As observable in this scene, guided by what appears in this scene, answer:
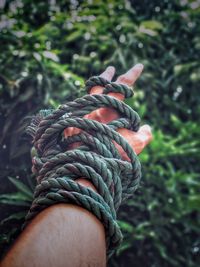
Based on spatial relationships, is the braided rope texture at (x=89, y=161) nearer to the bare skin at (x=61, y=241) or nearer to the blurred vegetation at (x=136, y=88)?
the bare skin at (x=61, y=241)

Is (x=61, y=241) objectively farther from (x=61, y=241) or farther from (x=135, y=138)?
(x=135, y=138)

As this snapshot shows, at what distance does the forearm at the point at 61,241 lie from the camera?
17.9 inches

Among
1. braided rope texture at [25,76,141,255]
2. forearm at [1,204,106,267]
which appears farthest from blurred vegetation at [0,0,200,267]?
forearm at [1,204,106,267]

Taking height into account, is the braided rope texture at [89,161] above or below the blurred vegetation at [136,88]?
above

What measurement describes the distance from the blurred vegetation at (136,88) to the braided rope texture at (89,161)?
74cm

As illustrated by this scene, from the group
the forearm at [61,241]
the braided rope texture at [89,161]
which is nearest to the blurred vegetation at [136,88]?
the braided rope texture at [89,161]

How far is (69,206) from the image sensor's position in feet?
1.72

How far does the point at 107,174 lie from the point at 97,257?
137 mm

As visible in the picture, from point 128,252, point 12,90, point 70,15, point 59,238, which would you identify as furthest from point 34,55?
point 59,238

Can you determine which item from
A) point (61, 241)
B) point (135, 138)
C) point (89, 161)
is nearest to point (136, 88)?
point (135, 138)

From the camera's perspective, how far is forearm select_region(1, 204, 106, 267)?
46 centimetres

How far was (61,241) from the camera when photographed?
1.56 ft

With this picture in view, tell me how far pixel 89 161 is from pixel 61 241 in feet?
0.48

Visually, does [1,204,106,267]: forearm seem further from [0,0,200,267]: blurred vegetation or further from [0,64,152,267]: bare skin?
[0,0,200,267]: blurred vegetation
